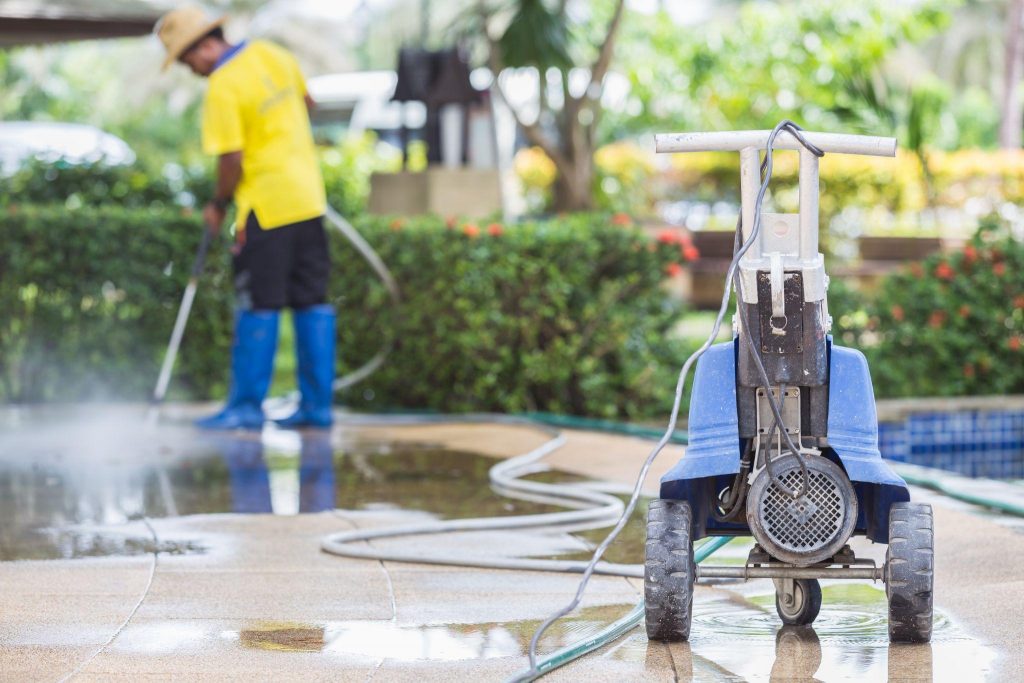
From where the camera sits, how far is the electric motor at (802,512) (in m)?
3.27

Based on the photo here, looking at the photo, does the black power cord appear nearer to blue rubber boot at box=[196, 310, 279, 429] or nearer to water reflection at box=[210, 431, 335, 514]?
water reflection at box=[210, 431, 335, 514]

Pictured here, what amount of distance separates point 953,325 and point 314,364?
12.2 feet

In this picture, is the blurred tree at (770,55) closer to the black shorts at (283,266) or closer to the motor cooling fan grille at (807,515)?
the black shorts at (283,266)

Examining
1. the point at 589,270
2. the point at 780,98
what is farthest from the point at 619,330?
the point at 780,98

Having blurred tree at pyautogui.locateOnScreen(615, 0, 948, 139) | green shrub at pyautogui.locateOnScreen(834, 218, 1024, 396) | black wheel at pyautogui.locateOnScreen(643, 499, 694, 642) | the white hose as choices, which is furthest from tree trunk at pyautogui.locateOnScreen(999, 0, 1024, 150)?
black wheel at pyautogui.locateOnScreen(643, 499, 694, 642)

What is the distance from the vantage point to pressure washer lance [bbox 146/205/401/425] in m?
7.49

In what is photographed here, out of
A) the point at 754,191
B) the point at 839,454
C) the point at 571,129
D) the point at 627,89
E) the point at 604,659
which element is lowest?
the point at 604,659

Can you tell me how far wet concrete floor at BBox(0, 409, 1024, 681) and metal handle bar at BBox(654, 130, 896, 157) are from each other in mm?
1149

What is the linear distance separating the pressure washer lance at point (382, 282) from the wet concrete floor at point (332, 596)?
4.45 feet

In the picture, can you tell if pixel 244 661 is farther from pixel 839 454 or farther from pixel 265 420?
pixel 265 420

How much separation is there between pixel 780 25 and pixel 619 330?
9932 mm

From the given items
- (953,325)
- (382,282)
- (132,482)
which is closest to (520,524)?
(132,482)

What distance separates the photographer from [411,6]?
123 ft

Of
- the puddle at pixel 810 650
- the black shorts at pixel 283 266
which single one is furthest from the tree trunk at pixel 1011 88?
the puddle at pixel 810 650
